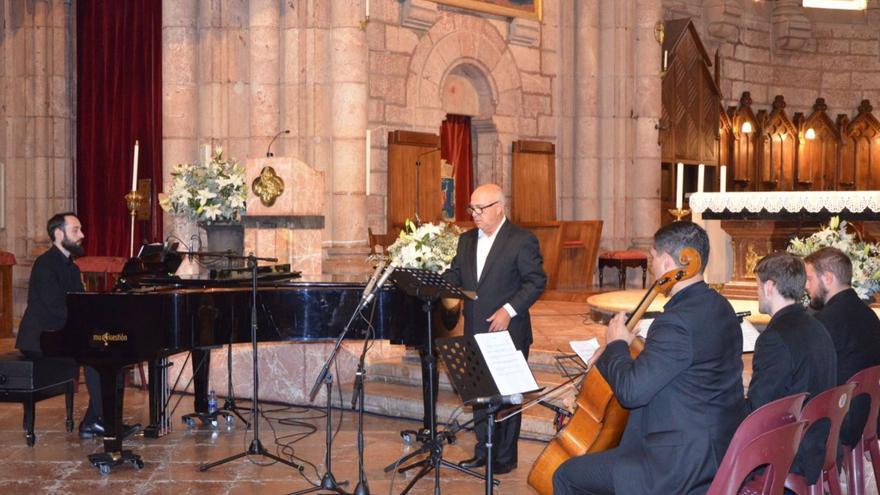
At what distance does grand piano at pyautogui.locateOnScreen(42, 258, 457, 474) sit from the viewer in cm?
642

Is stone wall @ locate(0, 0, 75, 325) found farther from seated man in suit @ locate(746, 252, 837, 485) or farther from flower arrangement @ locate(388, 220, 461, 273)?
seated man in suit @ locate(746, 252, 837, 485)

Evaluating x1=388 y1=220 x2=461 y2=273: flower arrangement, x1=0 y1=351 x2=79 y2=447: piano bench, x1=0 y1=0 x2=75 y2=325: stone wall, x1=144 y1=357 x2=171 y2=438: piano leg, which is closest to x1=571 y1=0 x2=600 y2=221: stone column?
x1=0 y1=0 x2=75 y2=325: stone wall

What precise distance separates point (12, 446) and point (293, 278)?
215 centimetres

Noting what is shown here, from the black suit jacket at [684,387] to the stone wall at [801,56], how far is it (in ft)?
46.9

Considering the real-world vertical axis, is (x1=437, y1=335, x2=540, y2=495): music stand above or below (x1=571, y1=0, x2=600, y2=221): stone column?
below

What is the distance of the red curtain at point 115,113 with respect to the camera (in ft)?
40.0

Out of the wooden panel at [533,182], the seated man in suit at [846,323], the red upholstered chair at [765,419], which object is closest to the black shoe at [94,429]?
the seated man in suit at [846,323]

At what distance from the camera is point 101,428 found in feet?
24.6

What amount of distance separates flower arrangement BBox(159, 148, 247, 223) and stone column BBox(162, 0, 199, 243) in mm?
2832

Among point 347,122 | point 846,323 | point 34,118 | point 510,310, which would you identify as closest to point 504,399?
point 510,310

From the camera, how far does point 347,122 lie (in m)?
11.0

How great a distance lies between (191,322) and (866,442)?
148 inches

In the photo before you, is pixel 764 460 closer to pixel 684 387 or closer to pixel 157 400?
pixel 684 387

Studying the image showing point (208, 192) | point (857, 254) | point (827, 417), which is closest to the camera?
point (827, 417)
